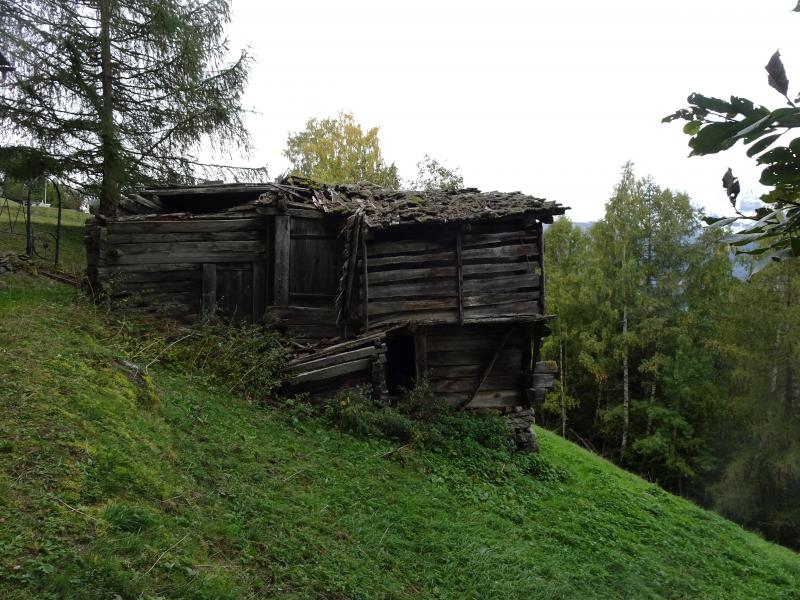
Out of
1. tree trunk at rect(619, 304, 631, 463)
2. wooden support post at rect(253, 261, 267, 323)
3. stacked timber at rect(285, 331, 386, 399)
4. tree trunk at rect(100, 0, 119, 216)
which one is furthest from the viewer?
tree trunk at rect(619, 304, 631, 463)

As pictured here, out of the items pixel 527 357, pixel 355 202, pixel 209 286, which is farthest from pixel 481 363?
pixel 209 286

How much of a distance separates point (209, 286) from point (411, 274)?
3.91 meters

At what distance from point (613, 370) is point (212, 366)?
21.2 m

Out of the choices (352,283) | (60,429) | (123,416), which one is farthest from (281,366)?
(60,429)

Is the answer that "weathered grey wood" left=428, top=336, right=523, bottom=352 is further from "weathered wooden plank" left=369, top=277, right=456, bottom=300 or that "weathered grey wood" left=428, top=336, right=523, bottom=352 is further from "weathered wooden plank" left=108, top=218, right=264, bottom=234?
"weathered wooden plank" left=108, top=218, right=264, bottom=234

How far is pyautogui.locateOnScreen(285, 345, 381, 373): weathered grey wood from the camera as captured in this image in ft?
31.6

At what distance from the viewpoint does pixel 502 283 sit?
37.1 ft

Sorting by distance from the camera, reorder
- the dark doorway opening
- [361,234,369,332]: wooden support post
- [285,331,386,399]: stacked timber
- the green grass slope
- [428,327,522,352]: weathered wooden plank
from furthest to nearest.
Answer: the dark doorway opening < [428,327,522,352]: weathered wooden plank < [361,234,369,332]: wooden support post < [285,331,386,399]: stacked timber < the green grass slope

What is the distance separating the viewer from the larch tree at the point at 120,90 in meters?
12.4

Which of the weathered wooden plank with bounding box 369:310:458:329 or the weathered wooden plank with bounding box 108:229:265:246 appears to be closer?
the weathered wooden plank with bounding box 108:229:265:246

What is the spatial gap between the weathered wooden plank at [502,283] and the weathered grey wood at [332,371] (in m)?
2.63

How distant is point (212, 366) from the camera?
920 cm

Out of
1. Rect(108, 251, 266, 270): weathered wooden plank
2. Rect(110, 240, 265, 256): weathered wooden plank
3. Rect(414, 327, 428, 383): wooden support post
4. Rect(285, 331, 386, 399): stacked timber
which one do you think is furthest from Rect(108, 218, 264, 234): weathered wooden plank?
Rect(414, 327, 428, 383): wooden support post

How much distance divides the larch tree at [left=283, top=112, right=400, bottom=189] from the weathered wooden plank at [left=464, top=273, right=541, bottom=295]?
1594 centimetres
